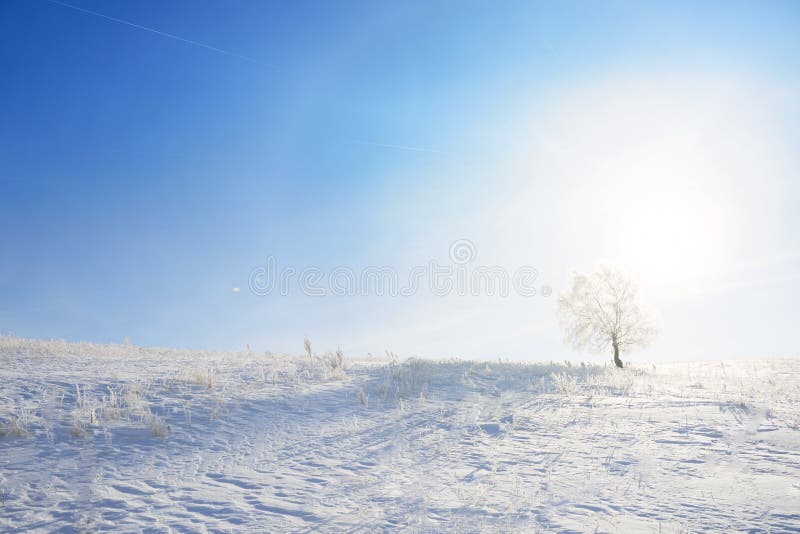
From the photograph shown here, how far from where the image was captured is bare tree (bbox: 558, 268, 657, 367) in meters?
31.2

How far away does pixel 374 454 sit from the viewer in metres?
8.06

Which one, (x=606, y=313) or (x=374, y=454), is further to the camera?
(x=606, y=313)

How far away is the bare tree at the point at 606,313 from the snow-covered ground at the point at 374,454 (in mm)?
18623

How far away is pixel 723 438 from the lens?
8688 millimetres

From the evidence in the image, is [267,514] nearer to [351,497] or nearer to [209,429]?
[351,497]

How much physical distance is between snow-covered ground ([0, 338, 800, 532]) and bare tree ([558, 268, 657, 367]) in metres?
18.6

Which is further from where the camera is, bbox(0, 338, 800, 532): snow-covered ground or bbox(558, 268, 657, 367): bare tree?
bbox(558, 268, 657, 367): bare tree

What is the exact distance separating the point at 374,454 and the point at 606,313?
91.1 ft

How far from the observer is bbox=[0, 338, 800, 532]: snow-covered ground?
19.3 feet

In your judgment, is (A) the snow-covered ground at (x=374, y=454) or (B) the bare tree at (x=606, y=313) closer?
(A) the snow-covered ground at (x=374, y=454)

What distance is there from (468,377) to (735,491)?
8.20m

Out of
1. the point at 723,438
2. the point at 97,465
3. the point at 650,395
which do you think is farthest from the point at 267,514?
the point at 650,395

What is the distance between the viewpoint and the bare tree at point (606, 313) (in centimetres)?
3117

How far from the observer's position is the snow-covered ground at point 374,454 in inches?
231
